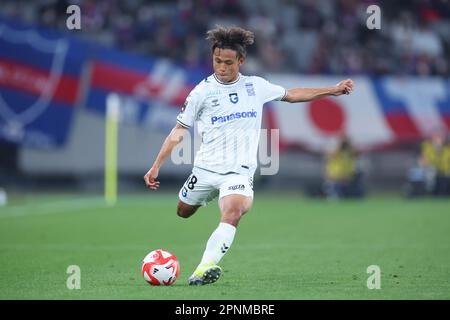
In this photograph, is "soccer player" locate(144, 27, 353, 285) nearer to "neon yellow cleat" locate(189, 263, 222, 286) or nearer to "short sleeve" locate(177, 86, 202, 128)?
"short sleeve" locate(177, 86, 202, 128)

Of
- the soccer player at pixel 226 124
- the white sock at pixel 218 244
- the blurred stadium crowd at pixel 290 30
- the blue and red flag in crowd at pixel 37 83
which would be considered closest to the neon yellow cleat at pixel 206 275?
the white sock at pixel 218 244

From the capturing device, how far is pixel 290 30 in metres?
30.5

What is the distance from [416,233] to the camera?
16219mm

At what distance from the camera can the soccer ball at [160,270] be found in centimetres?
941

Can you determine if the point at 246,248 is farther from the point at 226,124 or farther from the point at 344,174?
the point at 344,174

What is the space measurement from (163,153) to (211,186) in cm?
67

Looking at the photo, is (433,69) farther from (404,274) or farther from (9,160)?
(404,274)

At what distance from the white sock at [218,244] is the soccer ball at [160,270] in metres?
0.31

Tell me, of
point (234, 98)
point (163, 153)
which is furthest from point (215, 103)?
point (163, 153)

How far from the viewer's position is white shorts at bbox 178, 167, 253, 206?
9750 millimetres

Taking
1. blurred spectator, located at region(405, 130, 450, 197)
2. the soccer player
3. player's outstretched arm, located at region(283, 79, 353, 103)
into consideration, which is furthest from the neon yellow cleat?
blurred spectator, located at region(405, 130, 450, 197)

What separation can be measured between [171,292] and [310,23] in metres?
22.7

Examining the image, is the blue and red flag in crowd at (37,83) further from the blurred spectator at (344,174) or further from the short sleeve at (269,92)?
the short sleeve at (269,92)

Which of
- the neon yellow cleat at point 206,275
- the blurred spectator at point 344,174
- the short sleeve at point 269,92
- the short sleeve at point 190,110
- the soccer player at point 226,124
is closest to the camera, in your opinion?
the neon yellow cleat at point 206,275
